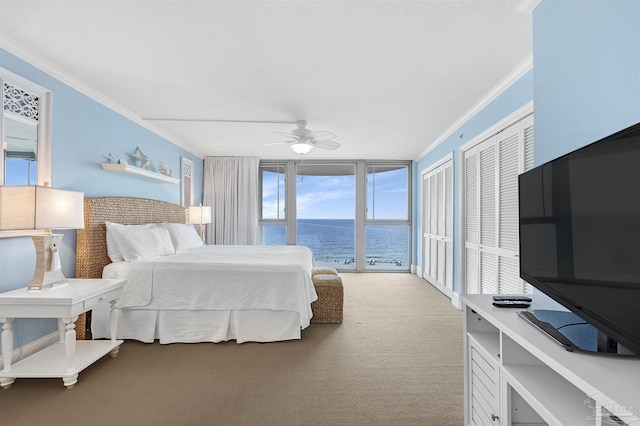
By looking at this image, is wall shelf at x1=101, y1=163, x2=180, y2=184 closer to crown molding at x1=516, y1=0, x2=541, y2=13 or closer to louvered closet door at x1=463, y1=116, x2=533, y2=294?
crown molding at x1=516, y1=0, x2=541, y2=13

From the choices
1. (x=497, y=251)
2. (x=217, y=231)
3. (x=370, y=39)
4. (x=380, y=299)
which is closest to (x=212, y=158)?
(x=217, y=231)

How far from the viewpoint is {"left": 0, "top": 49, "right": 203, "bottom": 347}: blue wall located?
2.41 meters

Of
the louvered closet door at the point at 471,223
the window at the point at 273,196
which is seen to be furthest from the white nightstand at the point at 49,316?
the window at the point at 273,196

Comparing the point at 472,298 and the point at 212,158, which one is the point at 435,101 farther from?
the point at 212,158

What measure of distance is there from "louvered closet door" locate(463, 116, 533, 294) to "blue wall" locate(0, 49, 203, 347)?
13.6 ft

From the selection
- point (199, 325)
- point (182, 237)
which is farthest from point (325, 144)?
point (199, 325)

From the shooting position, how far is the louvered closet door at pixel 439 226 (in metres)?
4.66

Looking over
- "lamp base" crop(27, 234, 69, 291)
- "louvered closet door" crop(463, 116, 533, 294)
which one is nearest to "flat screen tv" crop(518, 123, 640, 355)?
"louvered closet door" crop(463, 116, 533, 294)

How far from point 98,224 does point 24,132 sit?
106cm

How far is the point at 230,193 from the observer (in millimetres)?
6484

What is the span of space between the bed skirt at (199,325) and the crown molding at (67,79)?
7.10 ft

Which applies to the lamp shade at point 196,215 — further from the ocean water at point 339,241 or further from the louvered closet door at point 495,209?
the ocean water at point 339,241

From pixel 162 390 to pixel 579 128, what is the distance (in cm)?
302

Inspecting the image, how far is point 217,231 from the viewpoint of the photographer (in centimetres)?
647
